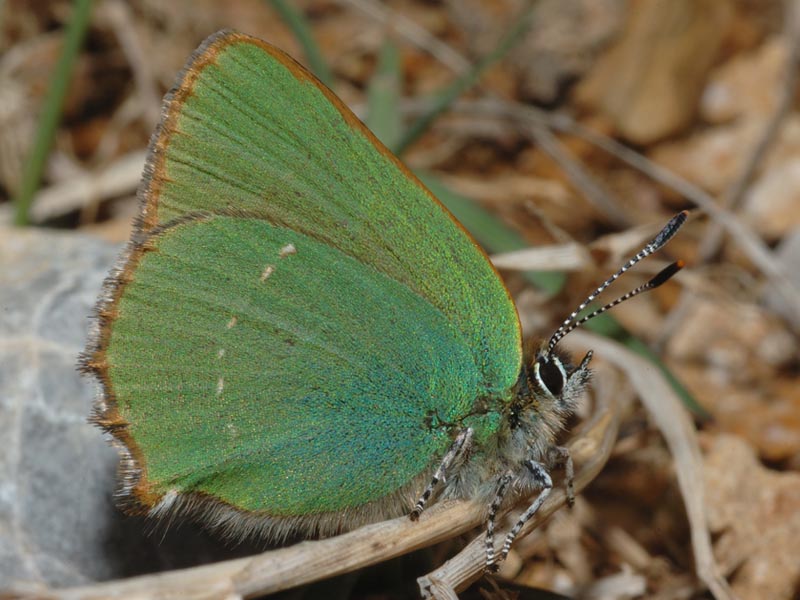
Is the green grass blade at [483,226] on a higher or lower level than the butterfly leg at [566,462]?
higher

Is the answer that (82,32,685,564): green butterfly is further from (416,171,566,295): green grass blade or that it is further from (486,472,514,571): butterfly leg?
(416,171,566,295): green grass blade

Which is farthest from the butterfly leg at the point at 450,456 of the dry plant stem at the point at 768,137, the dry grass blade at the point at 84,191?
the dry grass blade at the point at 84,191

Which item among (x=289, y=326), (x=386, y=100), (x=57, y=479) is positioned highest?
(x=386, y=100)

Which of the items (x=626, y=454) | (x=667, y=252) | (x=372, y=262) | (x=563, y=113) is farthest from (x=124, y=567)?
(x=563, y=113)

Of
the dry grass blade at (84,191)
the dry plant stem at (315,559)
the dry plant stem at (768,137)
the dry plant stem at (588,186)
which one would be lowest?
the dry grass blade at (84,191)

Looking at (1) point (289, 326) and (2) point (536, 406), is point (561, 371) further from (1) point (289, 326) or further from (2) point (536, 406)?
(1) point (289, 326)

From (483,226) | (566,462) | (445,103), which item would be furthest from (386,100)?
(566,462)

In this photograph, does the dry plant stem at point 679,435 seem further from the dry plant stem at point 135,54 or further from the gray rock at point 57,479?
the dry plant stem at point 135,54
